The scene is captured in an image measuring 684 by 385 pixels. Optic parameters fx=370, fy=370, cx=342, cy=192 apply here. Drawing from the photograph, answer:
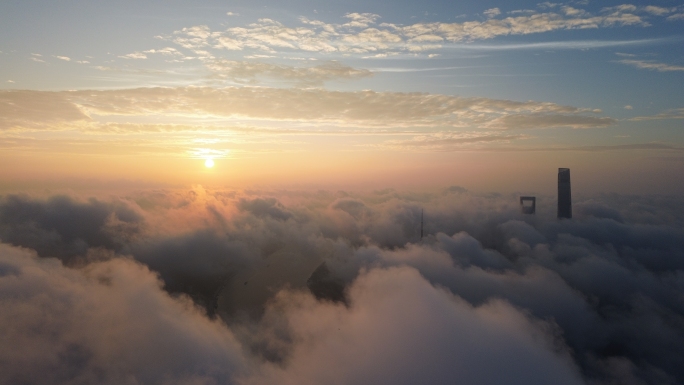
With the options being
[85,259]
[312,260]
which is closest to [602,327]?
[312,260]

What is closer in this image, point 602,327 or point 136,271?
point 602,327

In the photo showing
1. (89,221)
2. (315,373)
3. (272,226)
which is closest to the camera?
(315,373)

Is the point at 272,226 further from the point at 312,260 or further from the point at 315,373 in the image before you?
the point at 315,373

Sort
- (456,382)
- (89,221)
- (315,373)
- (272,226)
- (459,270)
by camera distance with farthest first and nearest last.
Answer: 1. (272,226)
2. (89,221)
3. (459,270)
4. (315,373)
5. (456,382)

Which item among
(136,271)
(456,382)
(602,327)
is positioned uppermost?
(456,382)

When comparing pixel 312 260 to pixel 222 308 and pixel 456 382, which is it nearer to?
pixel 222 308

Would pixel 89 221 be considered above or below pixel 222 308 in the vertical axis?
above

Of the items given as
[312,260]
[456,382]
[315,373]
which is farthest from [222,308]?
[456,382]
